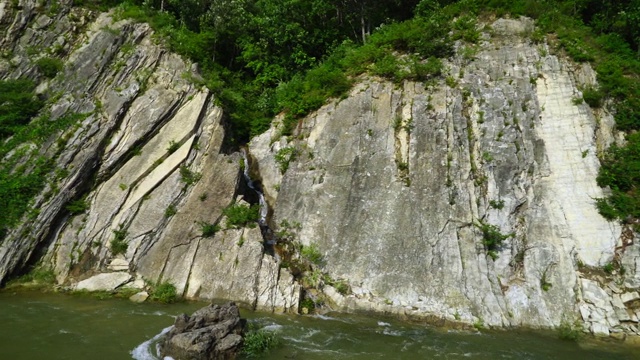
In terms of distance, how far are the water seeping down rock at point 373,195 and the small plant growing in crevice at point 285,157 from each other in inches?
2.5

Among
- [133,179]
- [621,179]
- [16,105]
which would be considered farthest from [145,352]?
[621,179]

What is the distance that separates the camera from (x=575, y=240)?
1393 centimetres

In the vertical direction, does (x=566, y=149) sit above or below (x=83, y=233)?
above

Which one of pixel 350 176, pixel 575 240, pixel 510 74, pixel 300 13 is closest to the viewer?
pixel 575 240

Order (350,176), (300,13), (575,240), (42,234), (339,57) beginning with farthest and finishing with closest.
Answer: (300,13) < (339,57) < (350,176) < (42,234) < (575,240)

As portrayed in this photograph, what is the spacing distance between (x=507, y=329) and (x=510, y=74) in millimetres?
11653

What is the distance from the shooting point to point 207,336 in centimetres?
965

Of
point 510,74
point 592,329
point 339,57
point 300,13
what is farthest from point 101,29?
point 592,329

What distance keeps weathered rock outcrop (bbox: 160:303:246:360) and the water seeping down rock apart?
3.02 meters

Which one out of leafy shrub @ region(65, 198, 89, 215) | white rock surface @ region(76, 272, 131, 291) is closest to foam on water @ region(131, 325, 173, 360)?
white rock surface @ region(76, 272, 131, 291)

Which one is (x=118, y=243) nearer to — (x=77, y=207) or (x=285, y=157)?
(x=77, y=207)

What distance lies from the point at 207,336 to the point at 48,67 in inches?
719

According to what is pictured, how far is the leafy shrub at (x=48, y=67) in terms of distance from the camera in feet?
67.8

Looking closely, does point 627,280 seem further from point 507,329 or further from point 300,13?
point 300,13
